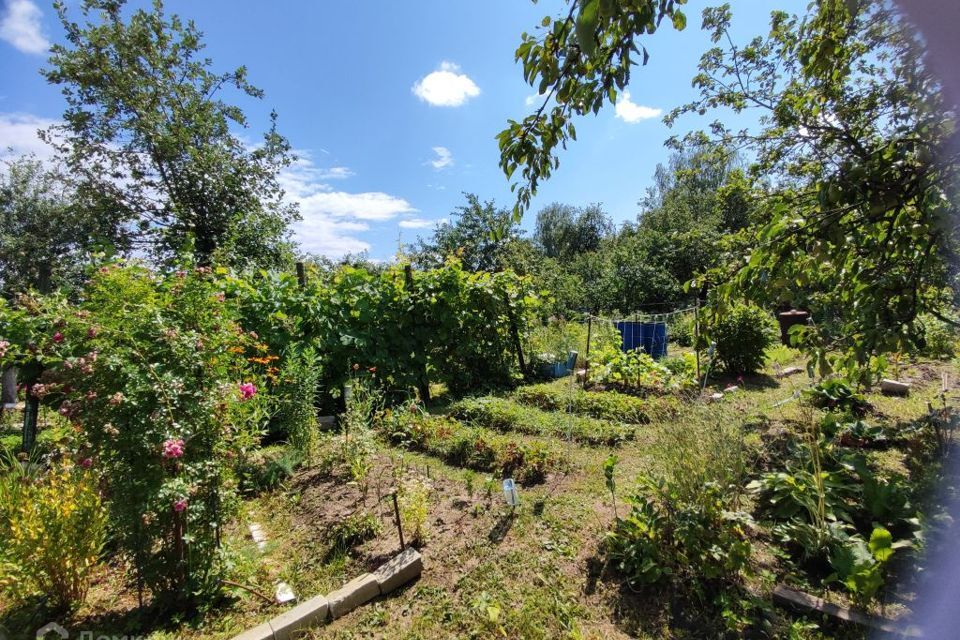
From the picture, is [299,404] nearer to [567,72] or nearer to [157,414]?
[157,414]

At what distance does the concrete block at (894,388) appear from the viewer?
5287 millimetres

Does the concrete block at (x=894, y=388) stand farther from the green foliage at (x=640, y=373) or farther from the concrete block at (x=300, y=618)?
the concrete block at (x=300, y=618)

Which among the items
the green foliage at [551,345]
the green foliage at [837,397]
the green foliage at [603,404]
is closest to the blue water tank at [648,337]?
the green foliage at [551,345]

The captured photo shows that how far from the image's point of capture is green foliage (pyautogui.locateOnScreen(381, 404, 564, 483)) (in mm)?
3676

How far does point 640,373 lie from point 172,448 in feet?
19.5

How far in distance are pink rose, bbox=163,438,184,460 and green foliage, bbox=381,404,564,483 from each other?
234 centimetres

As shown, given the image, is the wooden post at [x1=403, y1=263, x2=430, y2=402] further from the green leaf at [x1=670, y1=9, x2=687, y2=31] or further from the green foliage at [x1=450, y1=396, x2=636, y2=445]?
the green leaf at [x1=670, y1=9, x2=687, y2=31]

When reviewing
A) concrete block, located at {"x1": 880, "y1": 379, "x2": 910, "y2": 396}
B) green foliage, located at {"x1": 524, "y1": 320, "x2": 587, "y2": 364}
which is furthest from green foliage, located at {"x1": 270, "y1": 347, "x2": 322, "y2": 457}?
concrete block, located at {"x1": 880, "y1": 379, "x2": 910, "y2": 396}

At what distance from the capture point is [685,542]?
7.23 feet

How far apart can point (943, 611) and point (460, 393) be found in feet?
17.6

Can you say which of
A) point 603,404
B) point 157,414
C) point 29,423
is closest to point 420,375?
point 603,404

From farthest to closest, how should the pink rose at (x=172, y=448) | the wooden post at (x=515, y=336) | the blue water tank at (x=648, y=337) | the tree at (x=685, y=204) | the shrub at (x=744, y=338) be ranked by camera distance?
the tree at (x=685, y=204) → the blue water tank at (x=648, y=337) → the wooden post at (x=515, y=336) → the shrub at (x=744, y=338) → the pink rose at (x=172, y=448)

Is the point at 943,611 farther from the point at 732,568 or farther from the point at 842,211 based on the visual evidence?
the point at 842,211

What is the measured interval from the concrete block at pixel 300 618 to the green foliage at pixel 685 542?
1.61 metres
